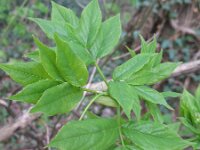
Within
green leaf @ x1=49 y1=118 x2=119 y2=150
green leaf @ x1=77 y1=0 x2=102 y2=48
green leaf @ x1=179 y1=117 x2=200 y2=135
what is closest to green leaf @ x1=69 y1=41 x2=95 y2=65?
green leaf @ x1=77 y1=0 x2=102 y2=48

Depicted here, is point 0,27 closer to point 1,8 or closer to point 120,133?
point 1,8

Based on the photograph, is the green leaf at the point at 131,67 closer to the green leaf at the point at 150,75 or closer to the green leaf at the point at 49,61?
the green leaf at the point at 150,75

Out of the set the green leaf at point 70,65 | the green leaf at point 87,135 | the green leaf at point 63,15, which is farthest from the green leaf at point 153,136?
the green leaf at point 63,15

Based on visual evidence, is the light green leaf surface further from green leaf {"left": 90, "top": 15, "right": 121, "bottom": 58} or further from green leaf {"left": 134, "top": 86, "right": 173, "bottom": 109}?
green leaf {"left": 134, "top": 86, "right": 173, "bottom": 109}

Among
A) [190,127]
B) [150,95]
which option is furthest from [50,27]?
[190,127]

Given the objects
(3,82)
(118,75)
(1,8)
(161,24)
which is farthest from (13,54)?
(118,75)

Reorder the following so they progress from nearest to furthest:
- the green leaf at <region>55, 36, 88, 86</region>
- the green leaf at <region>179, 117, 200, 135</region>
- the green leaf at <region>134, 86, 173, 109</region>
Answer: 1. the green leaf at <region>55, 36, 88, 86</region>
2. the green leaf at <region>134, 86, 173, 109</region>
3. the green leaf at <region>179, 117, 200, 135</region>
